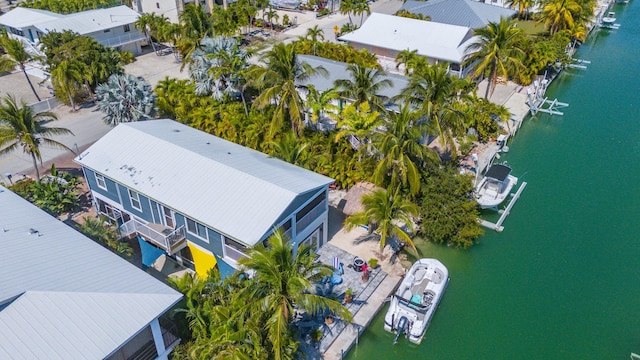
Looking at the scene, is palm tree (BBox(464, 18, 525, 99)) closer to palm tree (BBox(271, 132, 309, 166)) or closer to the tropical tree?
palm tree (BBox(271, 132, 309, 166))

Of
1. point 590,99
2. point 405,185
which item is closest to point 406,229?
point 405,185

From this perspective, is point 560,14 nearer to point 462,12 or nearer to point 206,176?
point 462,12

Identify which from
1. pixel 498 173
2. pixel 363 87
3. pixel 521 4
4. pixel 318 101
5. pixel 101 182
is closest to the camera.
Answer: pixel 101 182

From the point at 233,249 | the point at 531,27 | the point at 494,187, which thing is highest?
the point at 531,27

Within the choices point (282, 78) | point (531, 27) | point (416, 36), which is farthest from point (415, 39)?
point (531, 27)


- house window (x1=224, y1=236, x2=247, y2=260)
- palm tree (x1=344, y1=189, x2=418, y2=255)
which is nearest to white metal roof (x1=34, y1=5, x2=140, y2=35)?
house window (x1=224, y1=236, x2=247, y2=260)
